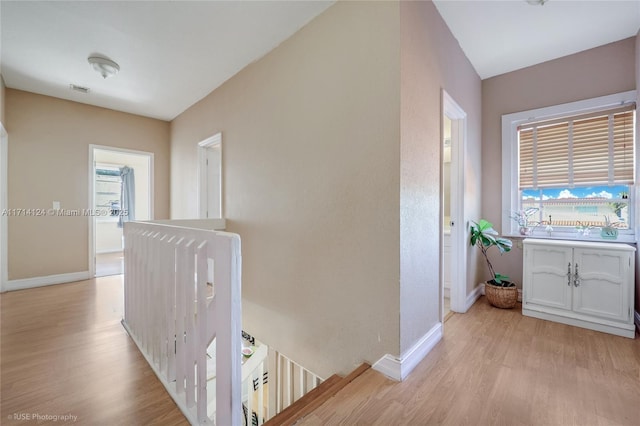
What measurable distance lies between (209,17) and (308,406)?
2.87 metres

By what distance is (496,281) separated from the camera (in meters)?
2.77

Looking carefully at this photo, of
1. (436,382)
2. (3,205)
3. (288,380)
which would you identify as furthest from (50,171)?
(436,382)

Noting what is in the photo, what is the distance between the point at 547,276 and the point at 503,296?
418mm

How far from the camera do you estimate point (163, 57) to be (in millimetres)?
2691

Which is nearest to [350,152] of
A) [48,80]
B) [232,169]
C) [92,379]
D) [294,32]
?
[294,32]

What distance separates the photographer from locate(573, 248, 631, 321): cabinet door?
6.74ft

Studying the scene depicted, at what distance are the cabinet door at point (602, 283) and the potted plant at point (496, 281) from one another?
1.54 ft

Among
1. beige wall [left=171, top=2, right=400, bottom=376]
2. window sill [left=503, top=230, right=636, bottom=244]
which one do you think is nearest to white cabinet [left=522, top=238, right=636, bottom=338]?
window sill [left=503, top=230, right=636, bottom=244]

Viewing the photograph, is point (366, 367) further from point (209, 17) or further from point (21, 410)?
point (209, 17)

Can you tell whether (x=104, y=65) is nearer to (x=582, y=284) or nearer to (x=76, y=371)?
(x=76, y=371)

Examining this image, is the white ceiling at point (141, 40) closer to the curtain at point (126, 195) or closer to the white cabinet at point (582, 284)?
the white cabinet at point (582, 284)

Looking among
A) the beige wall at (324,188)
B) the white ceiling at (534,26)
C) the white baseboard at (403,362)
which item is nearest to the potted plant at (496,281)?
the white baseboard at (403,362)

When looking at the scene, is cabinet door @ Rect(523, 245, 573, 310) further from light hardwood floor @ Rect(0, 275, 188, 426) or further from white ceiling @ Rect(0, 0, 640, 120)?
light hardwood floor @ Rect(0, 275, 188, 426)

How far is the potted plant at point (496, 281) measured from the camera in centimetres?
255
